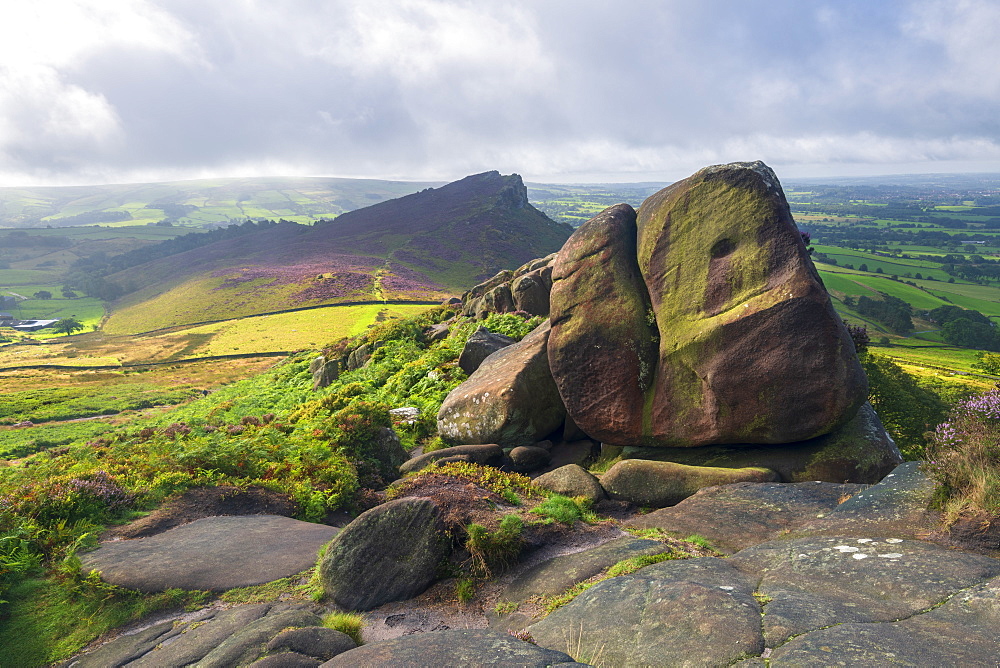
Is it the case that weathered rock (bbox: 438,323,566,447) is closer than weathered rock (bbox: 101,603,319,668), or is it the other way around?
weathered rock (bbox: 101,603,319,668)

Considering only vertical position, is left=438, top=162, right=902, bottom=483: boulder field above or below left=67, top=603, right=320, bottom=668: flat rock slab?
above

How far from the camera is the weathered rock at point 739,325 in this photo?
12.8 metres

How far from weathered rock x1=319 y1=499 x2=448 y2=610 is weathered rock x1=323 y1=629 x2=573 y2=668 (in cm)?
260

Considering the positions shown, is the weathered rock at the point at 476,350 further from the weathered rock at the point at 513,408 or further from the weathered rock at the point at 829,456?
the weathered rock at the point at 829,456

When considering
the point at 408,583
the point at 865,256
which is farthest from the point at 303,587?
the point at 865,256

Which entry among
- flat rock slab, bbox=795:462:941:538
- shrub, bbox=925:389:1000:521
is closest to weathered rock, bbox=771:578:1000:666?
shrub, bbox=925:389:1000:521

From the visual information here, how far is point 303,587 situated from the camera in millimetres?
9078

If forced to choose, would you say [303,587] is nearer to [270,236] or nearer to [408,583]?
[408,583]

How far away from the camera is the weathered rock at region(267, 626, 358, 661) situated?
6.56m

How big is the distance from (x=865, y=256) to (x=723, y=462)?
233 meters

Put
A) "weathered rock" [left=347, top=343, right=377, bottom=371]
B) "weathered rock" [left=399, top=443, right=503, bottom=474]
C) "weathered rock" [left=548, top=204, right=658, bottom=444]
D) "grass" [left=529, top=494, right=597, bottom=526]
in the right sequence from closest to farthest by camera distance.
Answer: "grass" [left=529, top=494, right=597, bottom=526], "weathered rock" [left=548, top=204, right=658, bottom=444], "weathered rock" [left=399, top=443, right=503, bottom=474], "weathered rock" [left=347, top=343, right=377, bottom=371]

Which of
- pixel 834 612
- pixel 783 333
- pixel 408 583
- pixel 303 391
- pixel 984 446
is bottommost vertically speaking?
pixel 303 391

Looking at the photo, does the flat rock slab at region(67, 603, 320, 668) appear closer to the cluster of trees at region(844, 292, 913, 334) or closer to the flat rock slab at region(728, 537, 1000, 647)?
the flat rock slab at region(728, 537, 1000, 647)

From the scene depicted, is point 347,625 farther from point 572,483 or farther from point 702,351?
point 702,351
